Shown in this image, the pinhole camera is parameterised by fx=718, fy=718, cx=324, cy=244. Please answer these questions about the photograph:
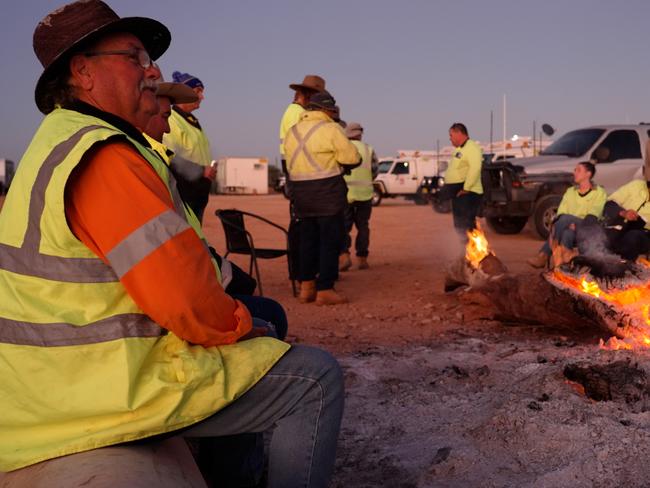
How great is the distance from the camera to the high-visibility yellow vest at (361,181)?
1023 cm

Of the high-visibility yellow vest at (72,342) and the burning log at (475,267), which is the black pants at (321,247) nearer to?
the burning log at (475,267)

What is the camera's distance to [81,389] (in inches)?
72.7

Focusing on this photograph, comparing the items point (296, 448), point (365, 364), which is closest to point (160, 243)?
point (296, 448)

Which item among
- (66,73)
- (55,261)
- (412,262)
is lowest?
(412,262)

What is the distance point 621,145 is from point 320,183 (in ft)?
28.4

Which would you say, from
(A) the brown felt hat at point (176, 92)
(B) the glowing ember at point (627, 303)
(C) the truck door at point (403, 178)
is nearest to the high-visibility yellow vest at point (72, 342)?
(A) the brown felt hat at point (176, 92)

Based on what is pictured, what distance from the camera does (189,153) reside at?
632 centimetres

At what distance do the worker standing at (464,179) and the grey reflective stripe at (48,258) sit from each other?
28.1 ft

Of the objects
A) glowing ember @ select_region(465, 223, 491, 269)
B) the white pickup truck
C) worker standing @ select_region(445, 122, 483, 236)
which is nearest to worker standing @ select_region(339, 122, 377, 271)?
worker standing @ select_region(445, 122, 483, 236)

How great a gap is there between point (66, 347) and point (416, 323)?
4.89 m

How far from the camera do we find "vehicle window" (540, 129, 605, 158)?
45.6 feet

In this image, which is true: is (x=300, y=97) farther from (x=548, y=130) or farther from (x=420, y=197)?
(x=420, y=197)

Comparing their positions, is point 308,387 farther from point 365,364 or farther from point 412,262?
point 412,262

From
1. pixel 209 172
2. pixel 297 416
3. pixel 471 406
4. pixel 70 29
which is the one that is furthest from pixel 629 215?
pixel 70 29
